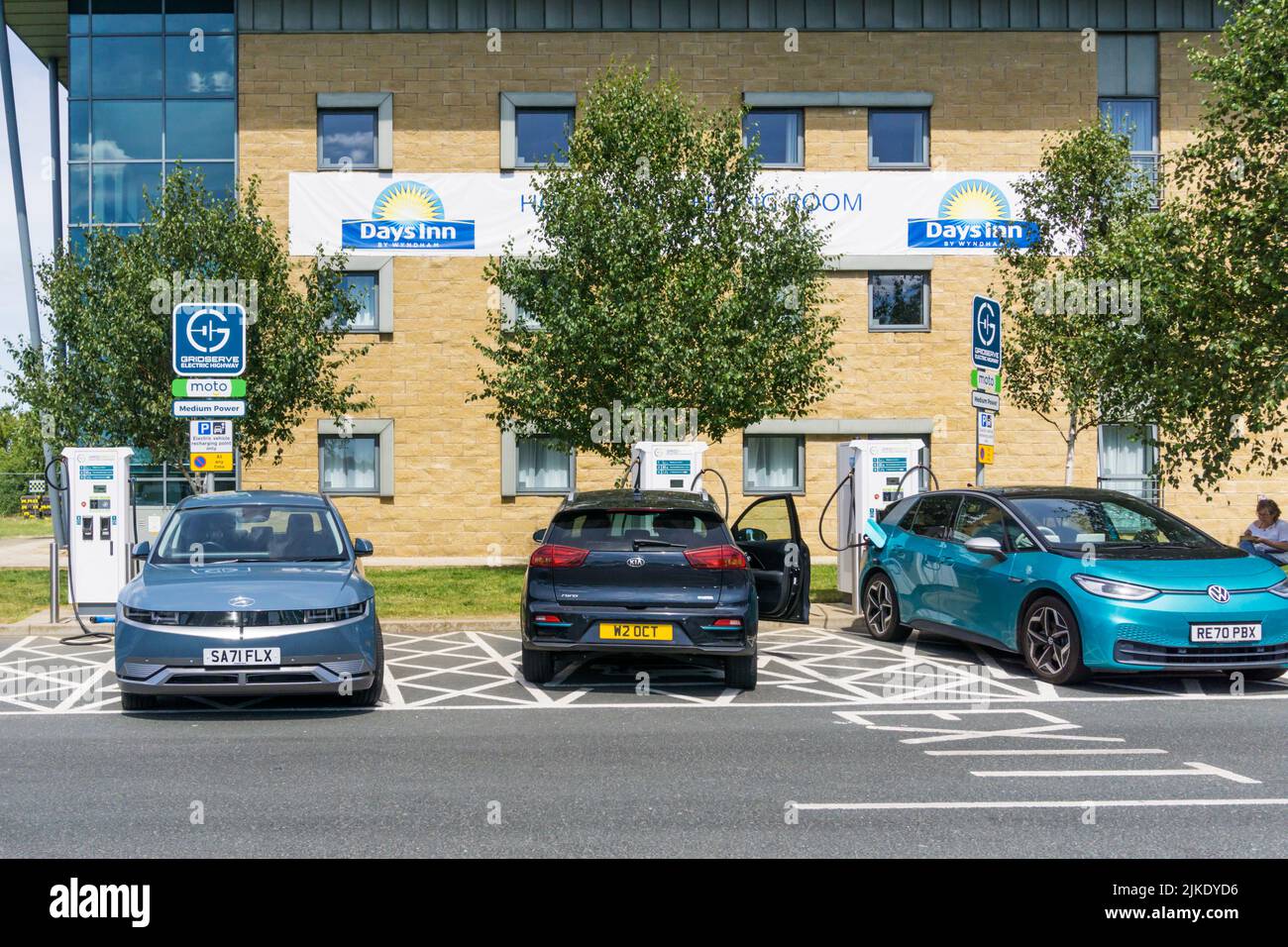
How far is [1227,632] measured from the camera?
355 inches

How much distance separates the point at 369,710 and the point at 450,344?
1638 cm

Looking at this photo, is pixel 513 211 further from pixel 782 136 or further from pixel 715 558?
pixel 715 558

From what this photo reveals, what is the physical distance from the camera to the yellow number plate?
8828 mm

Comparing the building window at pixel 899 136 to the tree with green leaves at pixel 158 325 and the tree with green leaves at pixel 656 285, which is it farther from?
the tree with green leaves at pixel 158 325

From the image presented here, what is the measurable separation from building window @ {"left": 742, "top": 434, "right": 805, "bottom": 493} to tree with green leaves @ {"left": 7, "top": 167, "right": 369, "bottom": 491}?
9.44 metres

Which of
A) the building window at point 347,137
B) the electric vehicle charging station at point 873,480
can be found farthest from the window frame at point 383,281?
the electric vehicle charging station at point 873,480

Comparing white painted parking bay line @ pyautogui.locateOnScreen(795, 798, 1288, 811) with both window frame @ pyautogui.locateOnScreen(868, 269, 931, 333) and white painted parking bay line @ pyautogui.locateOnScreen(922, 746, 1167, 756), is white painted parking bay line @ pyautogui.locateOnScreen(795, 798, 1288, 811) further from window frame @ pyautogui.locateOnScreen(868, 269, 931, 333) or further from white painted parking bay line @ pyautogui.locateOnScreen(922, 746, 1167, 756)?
window frame @ pyautogui.locateOnScreen(868, 269, 931, 333)

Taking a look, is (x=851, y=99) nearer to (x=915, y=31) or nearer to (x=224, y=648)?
(x=915, y=31)

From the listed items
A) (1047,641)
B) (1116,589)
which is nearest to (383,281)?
(1047,641)

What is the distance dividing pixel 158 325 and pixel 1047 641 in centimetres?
1402

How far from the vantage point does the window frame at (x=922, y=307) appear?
2466cm

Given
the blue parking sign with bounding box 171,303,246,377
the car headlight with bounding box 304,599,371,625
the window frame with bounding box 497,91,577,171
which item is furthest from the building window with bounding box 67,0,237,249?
the car headlight with bounding box 304,599,371,625

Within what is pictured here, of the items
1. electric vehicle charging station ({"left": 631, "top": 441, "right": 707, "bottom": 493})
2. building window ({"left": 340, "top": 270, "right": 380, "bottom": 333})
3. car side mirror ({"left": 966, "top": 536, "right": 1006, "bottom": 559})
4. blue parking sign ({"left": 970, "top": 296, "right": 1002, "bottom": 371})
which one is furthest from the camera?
building window ({"left": 340, "top": 270, "right": 380, "bottom": 333})

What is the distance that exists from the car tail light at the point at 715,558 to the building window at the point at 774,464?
15915 mm
